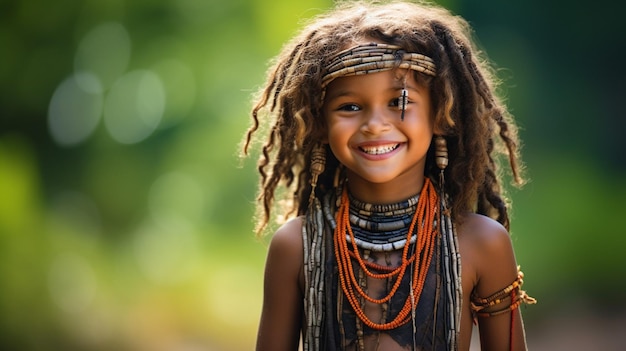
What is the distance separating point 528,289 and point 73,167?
106 inches

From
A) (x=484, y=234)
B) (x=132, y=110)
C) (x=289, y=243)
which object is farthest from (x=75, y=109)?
(x=484, y=234)

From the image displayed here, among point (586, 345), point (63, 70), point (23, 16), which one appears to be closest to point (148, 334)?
point (63, 70)

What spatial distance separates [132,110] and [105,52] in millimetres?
377

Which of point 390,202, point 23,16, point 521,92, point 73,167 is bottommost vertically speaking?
point 390,202

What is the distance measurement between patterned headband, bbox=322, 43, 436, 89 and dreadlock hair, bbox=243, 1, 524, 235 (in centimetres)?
3

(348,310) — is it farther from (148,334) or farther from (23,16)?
(23,16)

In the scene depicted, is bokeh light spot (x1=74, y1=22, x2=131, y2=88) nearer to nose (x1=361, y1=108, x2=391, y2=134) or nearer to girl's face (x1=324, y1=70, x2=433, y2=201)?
girl's face (x1=324, y1=70, x2=433, y2=201)

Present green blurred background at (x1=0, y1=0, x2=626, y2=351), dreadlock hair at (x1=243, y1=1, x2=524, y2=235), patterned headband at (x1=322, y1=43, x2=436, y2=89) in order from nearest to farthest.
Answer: patterned headband at (x1=322, y1=43, x2=436, y2=89), dreadlock hair at (x1=243, y1=1, x2=524, y2=235), green blurred background at (x1=0, y1=0, x2=626, y2=351)

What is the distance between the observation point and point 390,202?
9.20 ft

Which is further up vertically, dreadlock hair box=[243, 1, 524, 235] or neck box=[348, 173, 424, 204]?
dreadlock hair box=[243, 1, 524, 235]

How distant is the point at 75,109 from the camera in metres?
5.06

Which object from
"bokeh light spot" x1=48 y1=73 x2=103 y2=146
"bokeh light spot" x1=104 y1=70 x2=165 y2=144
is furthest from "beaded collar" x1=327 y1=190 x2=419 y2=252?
"bokeh light spot" x1=48 y1=73 x2=103 y2=146

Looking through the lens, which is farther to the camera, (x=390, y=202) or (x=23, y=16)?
(x=23, y=16)

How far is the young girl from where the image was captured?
268cm
